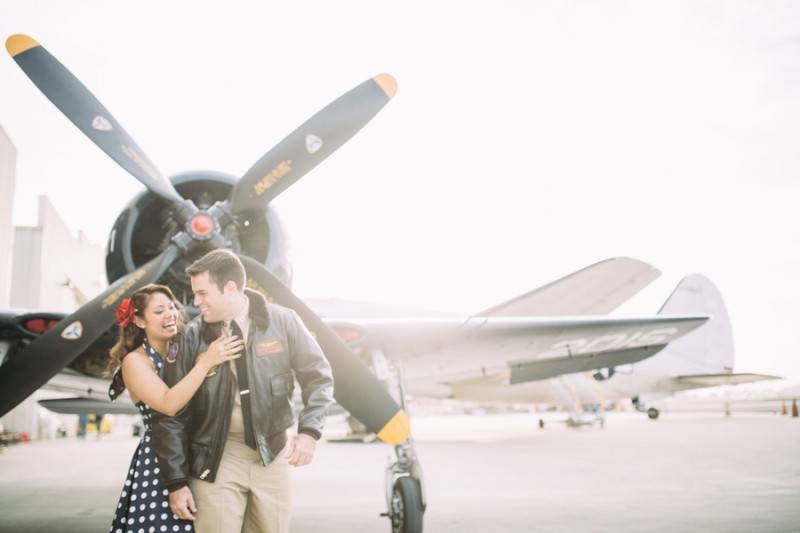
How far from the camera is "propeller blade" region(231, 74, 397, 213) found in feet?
17.0

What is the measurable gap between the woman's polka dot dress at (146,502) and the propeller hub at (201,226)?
314 cm

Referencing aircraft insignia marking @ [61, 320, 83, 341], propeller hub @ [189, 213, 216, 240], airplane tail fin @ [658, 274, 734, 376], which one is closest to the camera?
aircraft insignia marking @ [61, 320, 83, 341]

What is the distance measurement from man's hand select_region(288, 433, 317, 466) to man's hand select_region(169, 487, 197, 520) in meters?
0.34

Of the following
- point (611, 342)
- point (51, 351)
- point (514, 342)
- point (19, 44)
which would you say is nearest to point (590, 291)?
point (611, 342)

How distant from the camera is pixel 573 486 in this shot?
25.4 ft

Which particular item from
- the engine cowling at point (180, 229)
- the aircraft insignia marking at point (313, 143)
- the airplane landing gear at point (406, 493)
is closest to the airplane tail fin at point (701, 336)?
the engine cowling at point (180, 229)

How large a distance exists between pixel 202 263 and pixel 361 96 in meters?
3.38

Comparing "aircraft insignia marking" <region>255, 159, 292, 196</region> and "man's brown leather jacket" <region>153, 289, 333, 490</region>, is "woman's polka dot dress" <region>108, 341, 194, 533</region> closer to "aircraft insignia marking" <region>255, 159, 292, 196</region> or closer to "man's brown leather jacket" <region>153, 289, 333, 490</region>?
"man's brown leather jacket" <region>153, 289, 333, 490</region>

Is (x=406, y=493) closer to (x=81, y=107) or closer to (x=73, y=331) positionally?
(x=73, y=331)

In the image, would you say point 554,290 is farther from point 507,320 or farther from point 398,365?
point 398,365

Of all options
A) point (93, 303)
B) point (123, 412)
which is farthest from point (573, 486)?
point (93, 303)

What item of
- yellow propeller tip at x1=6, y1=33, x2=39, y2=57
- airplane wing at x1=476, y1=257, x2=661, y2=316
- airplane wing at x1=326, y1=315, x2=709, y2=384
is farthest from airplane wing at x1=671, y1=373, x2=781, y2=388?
yellow propeller tip at x1=6, y1=33, x2=39, y2=57

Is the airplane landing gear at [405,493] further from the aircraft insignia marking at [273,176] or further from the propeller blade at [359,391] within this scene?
the aircraft insignia marking at [273,176]

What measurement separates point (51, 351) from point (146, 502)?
9.80 ft
